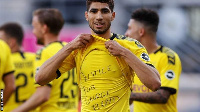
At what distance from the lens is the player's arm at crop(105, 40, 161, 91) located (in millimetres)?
5285

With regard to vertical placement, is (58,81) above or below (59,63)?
below

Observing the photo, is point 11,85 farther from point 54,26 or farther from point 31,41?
point 31,41

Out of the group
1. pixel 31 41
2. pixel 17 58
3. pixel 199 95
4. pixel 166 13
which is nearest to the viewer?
pixel 17 58

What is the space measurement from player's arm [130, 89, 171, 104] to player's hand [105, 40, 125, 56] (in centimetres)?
157

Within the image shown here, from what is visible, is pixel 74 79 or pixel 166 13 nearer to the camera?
pixel 74 79

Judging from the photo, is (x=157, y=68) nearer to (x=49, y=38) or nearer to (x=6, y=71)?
(x=49, y=38)

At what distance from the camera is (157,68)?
23.9 feet

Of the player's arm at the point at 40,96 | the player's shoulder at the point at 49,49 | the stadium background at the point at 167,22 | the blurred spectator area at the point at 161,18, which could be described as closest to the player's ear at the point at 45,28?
the player's shoulder at the point at 49,49

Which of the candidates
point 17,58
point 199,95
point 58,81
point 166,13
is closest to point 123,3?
point 166,13

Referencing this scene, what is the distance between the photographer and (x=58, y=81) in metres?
7.75

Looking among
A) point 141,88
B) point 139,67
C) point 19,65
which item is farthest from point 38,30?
point 139,67

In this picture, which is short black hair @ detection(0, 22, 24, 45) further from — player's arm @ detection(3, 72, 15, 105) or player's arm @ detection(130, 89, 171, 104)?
player's arm @ detection(130, 89, 171, 104)

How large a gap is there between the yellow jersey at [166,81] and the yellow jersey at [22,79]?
8.44ft

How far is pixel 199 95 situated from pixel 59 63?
15730mm
